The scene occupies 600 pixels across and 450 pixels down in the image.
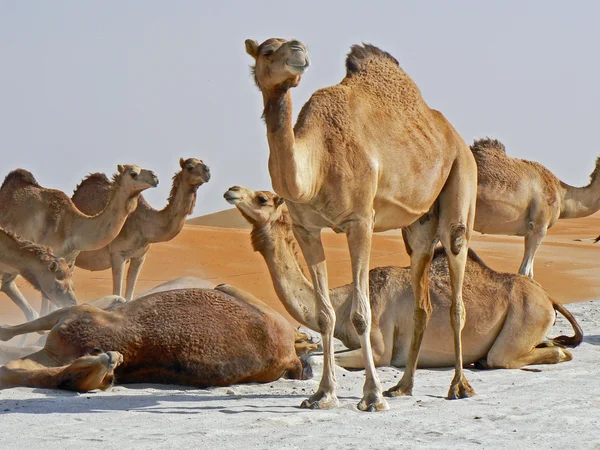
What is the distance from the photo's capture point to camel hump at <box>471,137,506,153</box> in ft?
48.6

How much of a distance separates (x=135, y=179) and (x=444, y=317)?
5869mm

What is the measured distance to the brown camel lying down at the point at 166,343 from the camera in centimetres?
705

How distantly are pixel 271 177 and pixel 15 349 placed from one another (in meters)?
2.59

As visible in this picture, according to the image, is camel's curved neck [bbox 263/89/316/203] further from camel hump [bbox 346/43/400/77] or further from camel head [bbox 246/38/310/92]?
camel hump [bbox 346/43/400/77]

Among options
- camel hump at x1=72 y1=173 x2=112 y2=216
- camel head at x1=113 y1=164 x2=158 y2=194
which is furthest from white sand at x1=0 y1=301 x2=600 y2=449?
camel hump at x1=72 y1=173 x2=112 y2=216

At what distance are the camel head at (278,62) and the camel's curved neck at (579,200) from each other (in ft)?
34.1

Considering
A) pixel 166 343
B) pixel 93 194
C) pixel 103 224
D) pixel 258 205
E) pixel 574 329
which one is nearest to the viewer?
pixel 166 343

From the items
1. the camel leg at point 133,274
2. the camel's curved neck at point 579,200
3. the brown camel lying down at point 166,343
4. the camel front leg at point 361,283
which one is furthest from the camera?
the camel's curved neck at point 579,200

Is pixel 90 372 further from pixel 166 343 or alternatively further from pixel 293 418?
pixel 293 418

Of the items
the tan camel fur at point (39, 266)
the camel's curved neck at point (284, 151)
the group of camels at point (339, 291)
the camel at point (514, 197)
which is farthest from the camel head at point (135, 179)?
the camel's curved neck at point (284, 151)

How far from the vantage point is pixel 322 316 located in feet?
22.6

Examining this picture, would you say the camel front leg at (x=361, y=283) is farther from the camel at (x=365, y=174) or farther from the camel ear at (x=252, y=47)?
the camel ear at (x=252, y=47)

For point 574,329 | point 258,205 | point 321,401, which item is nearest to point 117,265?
point 258,205

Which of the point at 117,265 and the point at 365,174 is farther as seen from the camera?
the point at 117,265
